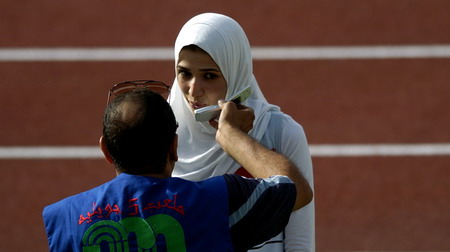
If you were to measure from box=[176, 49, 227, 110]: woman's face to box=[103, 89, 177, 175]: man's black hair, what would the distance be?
0.65 m

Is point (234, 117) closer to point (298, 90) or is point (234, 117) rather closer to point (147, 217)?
point (147, 217)

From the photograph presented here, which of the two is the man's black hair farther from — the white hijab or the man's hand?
the white hijab

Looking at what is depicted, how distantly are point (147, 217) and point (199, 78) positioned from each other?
84 centimetres

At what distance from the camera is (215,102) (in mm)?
2896

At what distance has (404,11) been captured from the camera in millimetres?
7910

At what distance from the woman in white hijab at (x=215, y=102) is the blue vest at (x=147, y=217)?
2.14ft

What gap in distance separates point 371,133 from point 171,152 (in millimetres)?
5564

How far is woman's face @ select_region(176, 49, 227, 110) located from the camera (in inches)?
113

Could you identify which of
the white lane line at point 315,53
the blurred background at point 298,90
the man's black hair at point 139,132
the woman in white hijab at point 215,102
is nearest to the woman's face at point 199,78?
the woman in white hijab at point 215,102

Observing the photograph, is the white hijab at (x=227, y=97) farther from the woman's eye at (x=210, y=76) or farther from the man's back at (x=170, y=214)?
the man's back at (x=170, y=214)

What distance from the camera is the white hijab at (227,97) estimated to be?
9.45ft

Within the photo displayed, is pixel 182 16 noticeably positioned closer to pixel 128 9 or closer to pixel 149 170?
pixel 128 9

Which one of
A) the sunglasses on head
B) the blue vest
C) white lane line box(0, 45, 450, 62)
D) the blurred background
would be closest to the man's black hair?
the blue vest

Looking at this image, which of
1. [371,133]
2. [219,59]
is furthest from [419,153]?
[219,59]
